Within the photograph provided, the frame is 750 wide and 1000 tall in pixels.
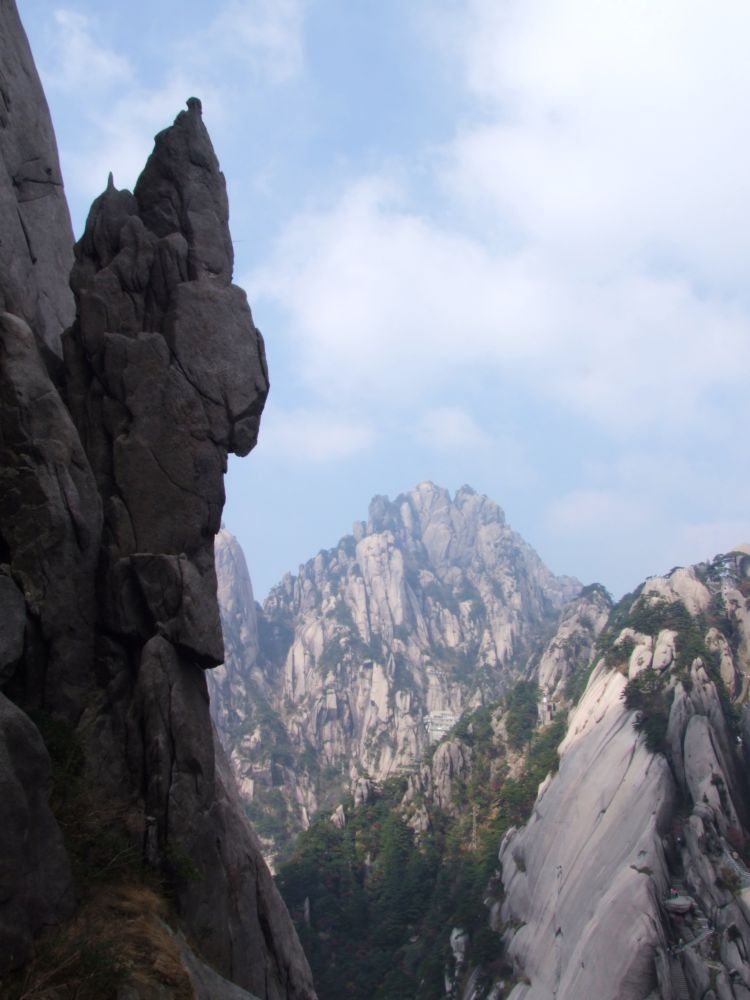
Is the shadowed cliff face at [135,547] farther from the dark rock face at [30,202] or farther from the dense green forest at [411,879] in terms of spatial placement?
the dense green forest at [411,879]

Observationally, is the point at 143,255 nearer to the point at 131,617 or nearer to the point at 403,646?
the point at 131,617

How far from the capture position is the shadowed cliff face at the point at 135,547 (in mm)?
12945

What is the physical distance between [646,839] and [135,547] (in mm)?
30749

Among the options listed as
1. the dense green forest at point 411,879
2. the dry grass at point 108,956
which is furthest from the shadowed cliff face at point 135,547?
the dense green forest at point 411,879

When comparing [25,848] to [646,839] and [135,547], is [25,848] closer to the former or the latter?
[135,547]

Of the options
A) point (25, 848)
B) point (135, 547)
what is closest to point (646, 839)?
point (135, 547)

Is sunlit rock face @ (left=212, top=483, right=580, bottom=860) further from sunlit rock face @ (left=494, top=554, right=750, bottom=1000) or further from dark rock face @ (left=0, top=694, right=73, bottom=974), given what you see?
dark rock face @ (left=0, top=694, right=73, bottom=974)

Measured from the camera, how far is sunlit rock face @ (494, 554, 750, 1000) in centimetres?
2983

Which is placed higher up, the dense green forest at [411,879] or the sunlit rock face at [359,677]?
the sunlit rock face at [359,677]

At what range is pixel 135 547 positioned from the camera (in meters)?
14.6

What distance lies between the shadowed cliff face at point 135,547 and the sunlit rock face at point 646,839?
19.4 m

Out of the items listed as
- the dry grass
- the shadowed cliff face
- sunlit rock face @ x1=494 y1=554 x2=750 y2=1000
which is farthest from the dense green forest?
the dry grass

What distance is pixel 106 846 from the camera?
476 inches

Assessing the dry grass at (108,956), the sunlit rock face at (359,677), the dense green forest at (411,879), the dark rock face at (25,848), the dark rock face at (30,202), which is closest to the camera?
the dry grass at (108,956)
